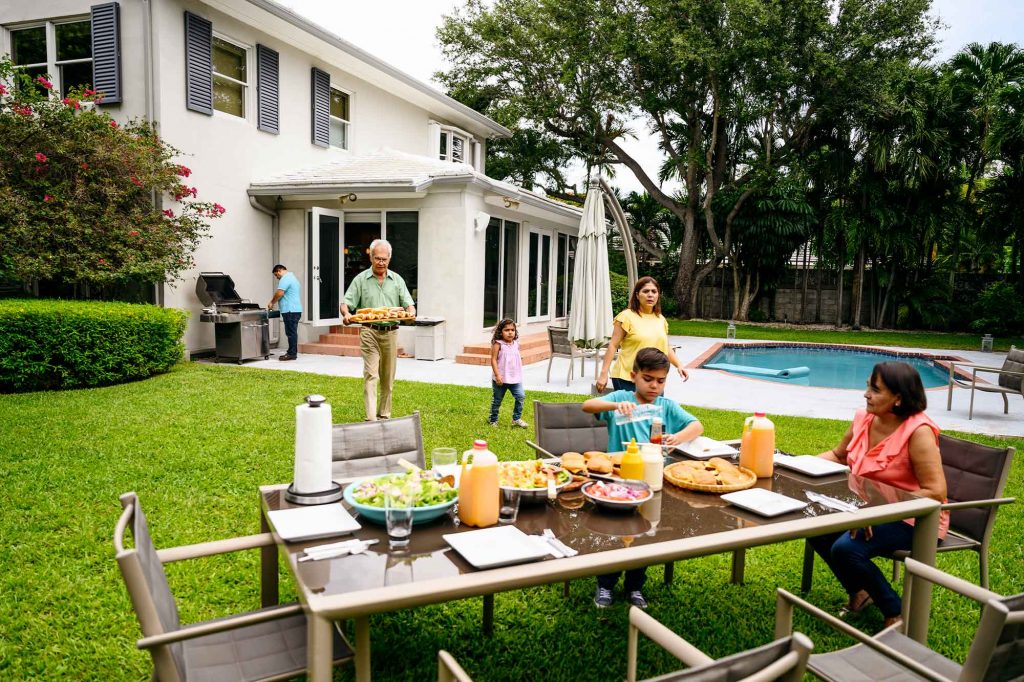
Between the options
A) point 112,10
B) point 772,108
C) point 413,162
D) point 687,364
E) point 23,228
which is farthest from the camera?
point 772,108

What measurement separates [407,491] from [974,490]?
A: 9.02 ft

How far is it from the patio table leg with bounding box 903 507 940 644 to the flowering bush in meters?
9.51

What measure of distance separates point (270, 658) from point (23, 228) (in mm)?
8757

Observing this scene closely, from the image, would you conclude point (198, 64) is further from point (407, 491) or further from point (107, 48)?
point (407, 491)

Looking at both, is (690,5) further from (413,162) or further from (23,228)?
(23,228)

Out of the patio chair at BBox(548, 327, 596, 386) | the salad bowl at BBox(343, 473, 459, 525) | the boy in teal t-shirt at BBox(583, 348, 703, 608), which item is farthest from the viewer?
the patio chair at BBox(548, 327, 596, 386)

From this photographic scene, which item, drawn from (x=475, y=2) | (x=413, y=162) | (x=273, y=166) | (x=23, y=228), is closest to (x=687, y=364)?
(x=413, y=162)

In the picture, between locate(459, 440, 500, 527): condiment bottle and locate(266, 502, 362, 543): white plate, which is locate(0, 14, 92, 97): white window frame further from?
locate(459, 440, 500, 527): condiment bottle

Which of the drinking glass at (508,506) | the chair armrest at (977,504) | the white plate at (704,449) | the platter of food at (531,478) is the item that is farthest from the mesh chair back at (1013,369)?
the drinking glass at (508,506)

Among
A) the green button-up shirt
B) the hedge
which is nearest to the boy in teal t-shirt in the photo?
the green button-up shirt

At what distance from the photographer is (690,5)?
1778 centimetres

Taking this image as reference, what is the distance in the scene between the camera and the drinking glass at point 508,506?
2238mm

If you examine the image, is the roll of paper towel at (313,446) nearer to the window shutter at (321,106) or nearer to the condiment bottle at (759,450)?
the condiment bottle at (759,450)

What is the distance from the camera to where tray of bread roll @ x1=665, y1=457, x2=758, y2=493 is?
2.62 m
